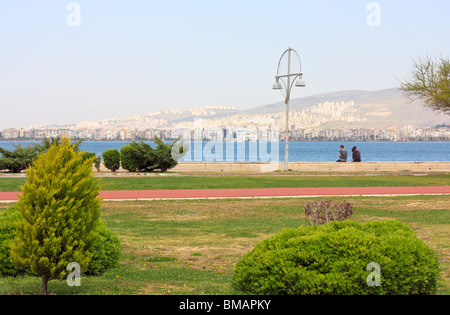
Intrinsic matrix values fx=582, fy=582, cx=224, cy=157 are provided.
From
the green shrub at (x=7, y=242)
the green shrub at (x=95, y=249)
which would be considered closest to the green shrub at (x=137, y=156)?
the green shrub at (x=95, y=249)

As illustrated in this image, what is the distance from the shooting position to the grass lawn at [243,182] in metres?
26.5

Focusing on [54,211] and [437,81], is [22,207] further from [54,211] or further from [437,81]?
[437,81]

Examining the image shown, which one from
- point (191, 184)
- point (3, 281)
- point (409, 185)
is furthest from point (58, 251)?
point (409, 185)

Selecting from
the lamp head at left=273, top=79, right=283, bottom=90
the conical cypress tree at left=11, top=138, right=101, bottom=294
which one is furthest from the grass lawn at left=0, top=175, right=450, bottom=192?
the conical cypress tree at left=11, top=138, right=101, bottom=294

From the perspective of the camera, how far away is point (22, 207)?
271 inches

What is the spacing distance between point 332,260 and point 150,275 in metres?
3.38

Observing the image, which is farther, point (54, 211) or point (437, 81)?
point (437, 81)

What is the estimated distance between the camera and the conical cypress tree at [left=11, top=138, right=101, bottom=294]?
6781 mm

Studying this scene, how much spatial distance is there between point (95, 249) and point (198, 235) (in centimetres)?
488

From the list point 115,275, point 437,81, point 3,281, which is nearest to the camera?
point 3,281

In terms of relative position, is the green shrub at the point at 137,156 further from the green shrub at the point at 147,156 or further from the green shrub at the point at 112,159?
the green shrub at the point at 112,159

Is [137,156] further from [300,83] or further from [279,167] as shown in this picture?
[300,83]

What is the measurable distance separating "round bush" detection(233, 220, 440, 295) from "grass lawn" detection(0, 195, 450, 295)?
2.30 ft

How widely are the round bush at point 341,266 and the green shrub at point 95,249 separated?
2.61 metres
